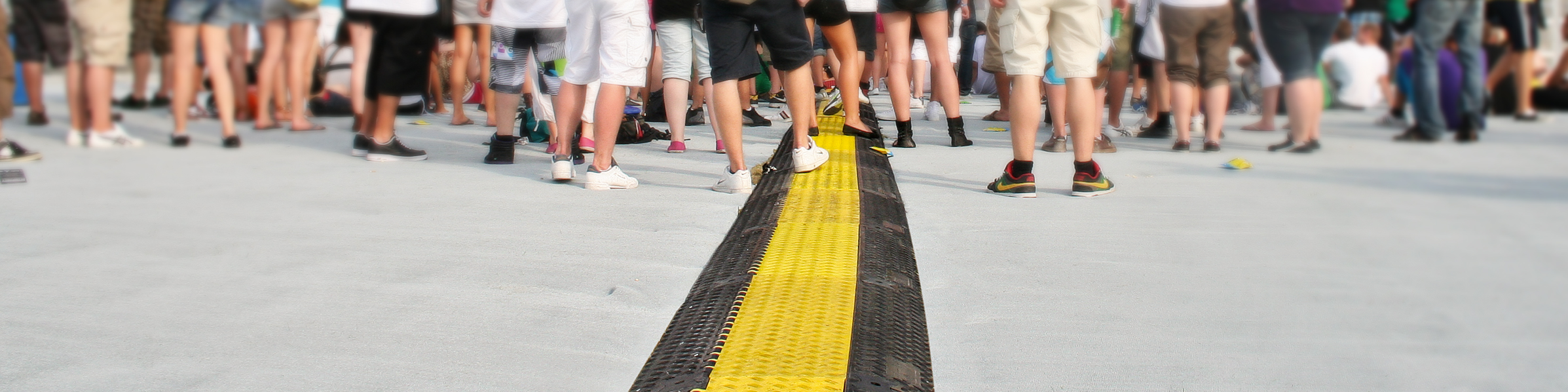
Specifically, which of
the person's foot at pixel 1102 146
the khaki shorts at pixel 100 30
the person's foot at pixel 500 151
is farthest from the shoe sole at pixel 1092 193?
the khaki shorts at pixel 100 30

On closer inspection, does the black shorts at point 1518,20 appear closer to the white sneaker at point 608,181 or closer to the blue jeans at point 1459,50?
the blue jeans at point 1459,50

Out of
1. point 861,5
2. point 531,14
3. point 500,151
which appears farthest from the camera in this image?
point 861,5

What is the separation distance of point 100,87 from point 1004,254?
4.16m

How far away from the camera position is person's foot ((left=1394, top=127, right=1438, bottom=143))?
10.8ft

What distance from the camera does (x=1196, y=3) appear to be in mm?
4215

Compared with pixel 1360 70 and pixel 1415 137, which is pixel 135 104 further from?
pixel 1415 137

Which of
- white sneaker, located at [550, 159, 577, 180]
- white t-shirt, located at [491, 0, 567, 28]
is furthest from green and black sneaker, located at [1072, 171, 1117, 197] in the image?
white t-shirt, located at [491, 0, 567, 28]

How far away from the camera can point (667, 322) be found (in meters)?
1.89

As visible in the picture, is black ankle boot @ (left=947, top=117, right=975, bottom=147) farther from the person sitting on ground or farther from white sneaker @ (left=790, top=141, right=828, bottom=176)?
the person sitting on ground

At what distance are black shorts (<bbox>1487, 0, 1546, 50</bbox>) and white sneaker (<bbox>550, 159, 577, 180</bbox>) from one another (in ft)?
8.55

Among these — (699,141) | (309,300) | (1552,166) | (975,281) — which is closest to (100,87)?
(699,141)

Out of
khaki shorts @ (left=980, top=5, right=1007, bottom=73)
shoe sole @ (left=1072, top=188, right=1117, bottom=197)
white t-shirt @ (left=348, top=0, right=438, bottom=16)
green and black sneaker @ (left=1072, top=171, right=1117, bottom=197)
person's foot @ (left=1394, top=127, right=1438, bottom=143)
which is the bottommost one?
shoe sole @ (left=1072, top=188, right=1117, bottom=197)

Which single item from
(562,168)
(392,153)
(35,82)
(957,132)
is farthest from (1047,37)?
(35,82)

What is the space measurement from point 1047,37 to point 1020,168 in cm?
41
